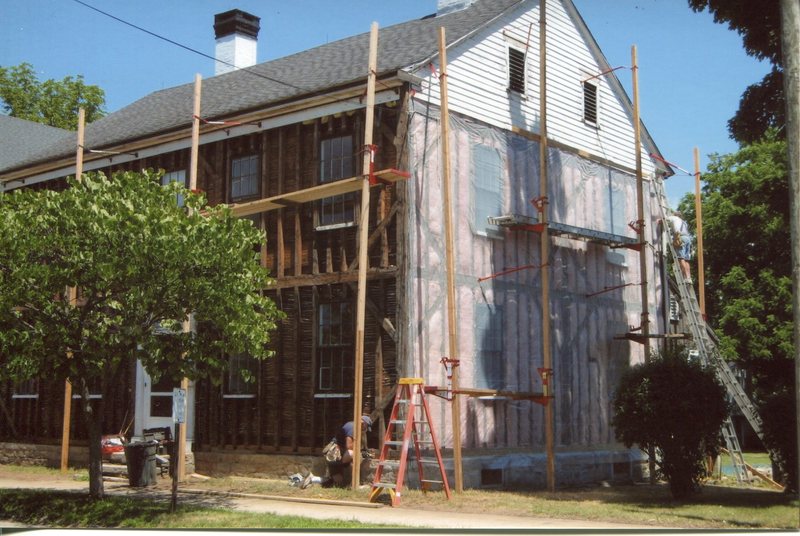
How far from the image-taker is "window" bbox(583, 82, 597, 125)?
24.8 m

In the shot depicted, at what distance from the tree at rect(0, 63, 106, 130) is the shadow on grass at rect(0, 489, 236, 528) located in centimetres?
2471

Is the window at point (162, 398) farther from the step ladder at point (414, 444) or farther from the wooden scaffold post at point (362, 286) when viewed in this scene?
the step ladder at point (414, 444)

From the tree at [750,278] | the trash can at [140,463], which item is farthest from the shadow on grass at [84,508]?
the tree at [750,278]

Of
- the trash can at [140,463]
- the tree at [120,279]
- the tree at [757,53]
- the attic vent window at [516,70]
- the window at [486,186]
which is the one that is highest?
the attic vent window at [516,70]

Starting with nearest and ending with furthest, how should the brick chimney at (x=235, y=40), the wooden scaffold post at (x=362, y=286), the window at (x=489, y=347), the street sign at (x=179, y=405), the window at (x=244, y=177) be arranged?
1. the street sign at (x=179, y=405)
2. the wooden scaffold post at (x=362, y=286)
3. the window at (x=489, y=347)
4. the window at (x=244, y=177)
5. the brick chimney at (x=235, y=40)

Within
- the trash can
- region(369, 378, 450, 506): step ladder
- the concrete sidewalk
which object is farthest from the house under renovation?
the concrete sidewalk

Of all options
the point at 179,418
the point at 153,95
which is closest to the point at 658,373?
the point at 179,418

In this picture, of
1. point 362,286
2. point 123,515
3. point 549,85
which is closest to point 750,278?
point 549,85

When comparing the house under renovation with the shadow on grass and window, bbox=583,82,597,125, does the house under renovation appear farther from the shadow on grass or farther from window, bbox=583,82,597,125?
the shadow on grass

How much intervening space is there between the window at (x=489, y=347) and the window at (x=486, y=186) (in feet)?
5.90

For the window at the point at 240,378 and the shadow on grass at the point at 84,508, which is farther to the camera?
the window at the point at 240,378

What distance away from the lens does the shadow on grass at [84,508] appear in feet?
49.1

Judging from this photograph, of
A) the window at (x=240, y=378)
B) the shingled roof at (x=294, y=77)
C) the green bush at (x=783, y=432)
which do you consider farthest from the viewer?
the window at (x=240, y=378)

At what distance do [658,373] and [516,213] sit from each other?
17.9 ft
